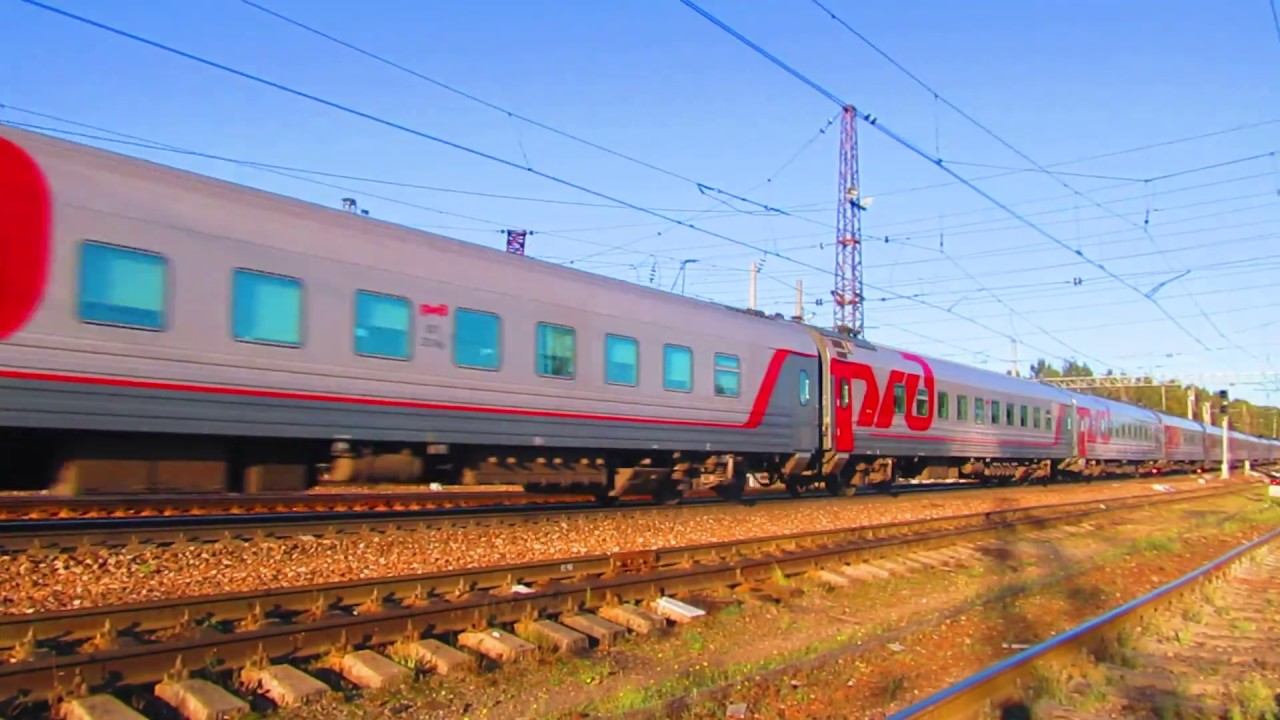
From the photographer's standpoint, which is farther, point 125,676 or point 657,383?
point 657,383

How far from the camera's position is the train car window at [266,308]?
9.22 m

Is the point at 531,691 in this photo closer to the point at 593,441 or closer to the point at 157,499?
the point at 593,441

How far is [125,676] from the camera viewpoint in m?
5.36

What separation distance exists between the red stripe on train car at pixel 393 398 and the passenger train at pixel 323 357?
2 centimetres

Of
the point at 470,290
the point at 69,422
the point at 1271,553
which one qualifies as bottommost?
the point at 1271,553

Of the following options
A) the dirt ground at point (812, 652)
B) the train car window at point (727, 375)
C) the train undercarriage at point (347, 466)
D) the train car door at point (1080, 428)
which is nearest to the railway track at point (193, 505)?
the train undercarriage at point (347, 466)

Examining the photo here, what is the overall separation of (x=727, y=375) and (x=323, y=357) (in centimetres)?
722

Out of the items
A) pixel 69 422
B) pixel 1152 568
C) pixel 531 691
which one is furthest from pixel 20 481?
pixel 1152 568

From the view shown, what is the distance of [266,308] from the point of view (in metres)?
9.45

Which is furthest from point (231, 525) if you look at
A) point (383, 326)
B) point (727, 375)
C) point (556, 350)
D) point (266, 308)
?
point (727, 375)

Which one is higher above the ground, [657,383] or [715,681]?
[657,383]

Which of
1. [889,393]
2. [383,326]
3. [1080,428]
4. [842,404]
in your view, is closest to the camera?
[383,326]

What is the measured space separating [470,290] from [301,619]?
17.6 feet

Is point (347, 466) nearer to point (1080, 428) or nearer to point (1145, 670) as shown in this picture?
point (1145, 670)
